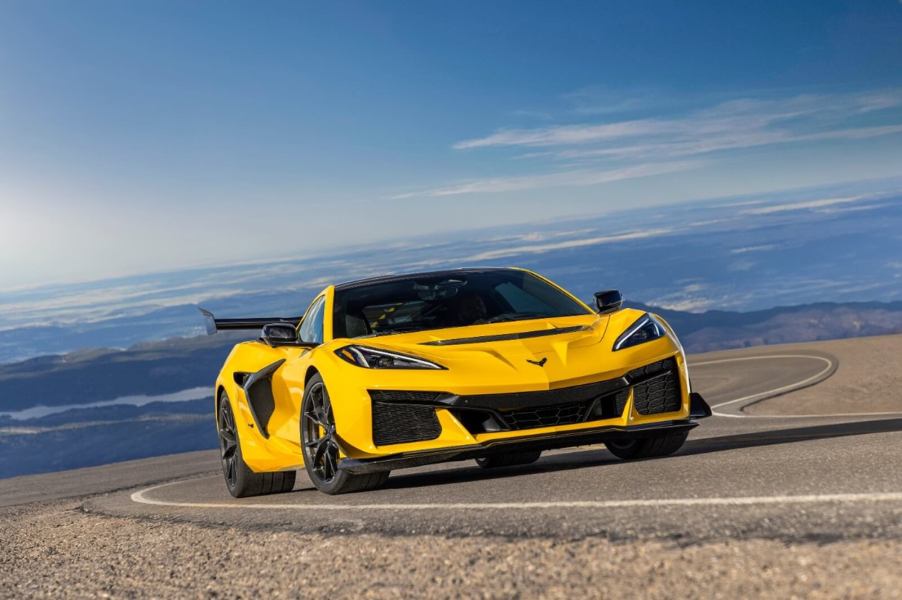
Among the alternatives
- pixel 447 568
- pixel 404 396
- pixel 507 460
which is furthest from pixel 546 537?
pixel 507 460

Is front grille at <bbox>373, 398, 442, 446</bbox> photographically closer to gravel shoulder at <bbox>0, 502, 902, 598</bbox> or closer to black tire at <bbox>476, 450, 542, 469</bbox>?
gravel shoulder at <bbox>0, 502, 902, 598</bbox>

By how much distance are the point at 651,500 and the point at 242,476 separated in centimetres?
434

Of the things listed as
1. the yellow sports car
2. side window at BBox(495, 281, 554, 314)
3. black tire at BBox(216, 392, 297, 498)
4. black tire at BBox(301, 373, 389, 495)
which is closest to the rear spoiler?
black tire at BBox(216, 392, 297, 498)

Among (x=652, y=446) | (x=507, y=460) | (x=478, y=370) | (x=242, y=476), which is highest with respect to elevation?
(x=478, y=370)

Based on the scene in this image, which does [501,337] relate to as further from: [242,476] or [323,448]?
[242,476]

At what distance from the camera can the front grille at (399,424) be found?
20.4 feet

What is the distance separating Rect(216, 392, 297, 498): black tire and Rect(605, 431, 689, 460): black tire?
265 centimetres

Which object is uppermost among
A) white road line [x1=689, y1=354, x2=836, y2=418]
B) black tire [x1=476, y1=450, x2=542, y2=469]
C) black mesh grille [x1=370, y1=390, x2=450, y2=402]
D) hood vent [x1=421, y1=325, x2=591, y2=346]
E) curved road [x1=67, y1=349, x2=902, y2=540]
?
hood vent [x1=421, y1=325, x2=591, y2=346]

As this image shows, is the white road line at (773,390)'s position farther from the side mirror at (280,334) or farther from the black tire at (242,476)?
the side mirror at (280,334)

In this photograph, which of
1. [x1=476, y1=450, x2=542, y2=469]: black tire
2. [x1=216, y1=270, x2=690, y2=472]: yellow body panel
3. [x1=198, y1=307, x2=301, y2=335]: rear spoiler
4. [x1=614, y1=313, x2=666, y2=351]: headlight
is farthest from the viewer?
[x1=198, y1=307, x2=301, y2=335]: rear spoiler

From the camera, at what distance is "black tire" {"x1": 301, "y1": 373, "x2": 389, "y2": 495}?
6527 millimetres

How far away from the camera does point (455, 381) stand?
6164mm

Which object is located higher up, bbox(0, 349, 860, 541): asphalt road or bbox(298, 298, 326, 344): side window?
bbox(298, 298, 326, 344): side window

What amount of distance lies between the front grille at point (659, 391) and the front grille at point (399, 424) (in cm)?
126
